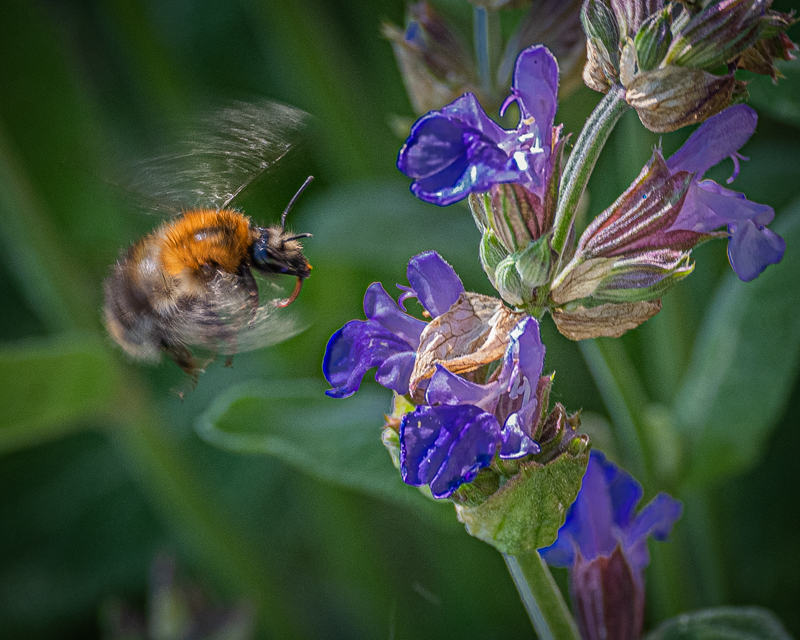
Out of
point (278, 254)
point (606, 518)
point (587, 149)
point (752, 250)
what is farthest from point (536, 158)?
point (606, 518)

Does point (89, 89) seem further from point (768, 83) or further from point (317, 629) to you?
point (768, 83)

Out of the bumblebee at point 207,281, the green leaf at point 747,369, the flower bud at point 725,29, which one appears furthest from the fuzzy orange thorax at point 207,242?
the green leaf at point 747,369

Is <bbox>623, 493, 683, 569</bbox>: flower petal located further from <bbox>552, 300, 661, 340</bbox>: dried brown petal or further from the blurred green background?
<bbox>552, 300, 661, 340</bbox>: dried brown petal

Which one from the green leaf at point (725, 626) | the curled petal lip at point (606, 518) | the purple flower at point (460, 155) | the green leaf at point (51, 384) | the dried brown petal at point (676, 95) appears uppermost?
the purple flower at point (460, 155)

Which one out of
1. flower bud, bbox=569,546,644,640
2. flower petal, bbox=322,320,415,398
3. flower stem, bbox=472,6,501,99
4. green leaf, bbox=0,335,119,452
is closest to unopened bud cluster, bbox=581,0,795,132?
flower petal, bbox=322,320,415,398

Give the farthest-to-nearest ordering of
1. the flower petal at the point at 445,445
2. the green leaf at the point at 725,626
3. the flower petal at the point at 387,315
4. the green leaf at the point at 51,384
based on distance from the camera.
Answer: the green leaf at the point at 51,384 → the green leaf at the point at 725,626 → the flower petal at the point at 387,315 → the flower petal at the point at 445,445

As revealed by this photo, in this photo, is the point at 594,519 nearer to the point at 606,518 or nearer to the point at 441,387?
the point at 606,518

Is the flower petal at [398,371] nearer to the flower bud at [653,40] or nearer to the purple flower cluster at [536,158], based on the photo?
the purple flower cluster at [536,158]
